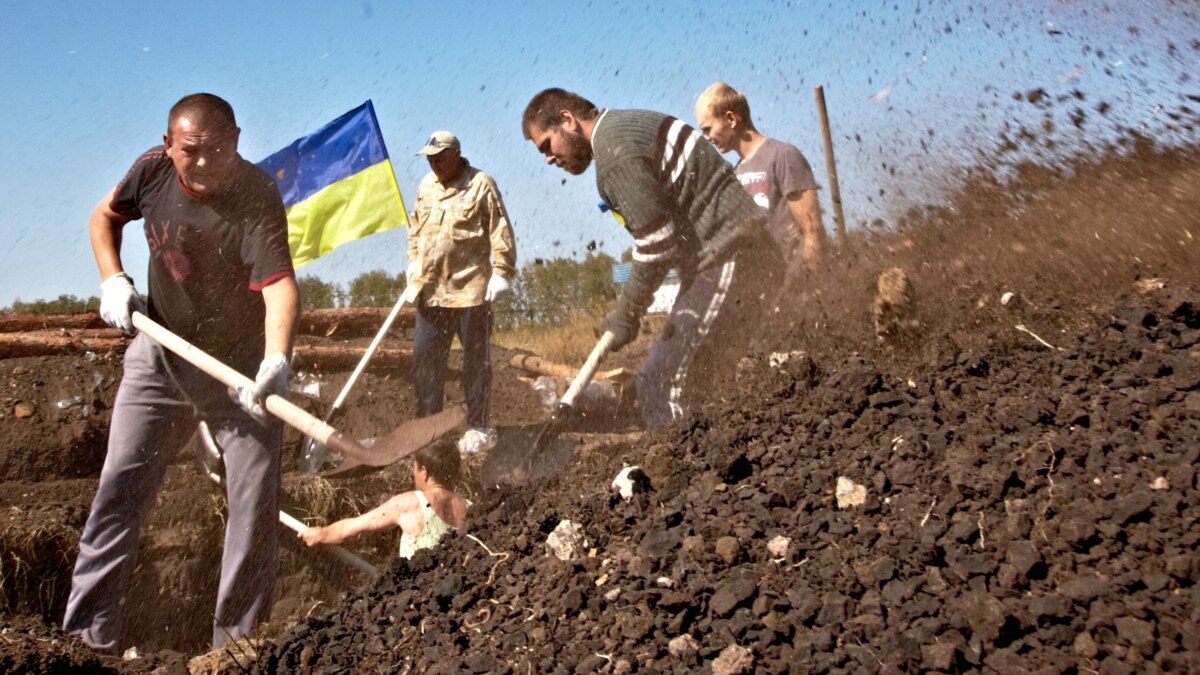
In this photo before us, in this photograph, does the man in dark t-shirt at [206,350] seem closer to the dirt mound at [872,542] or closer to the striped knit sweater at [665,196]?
the dirt mound at [872,542]

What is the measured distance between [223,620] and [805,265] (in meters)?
2.86

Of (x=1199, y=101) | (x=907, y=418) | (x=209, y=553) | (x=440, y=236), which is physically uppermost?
(x=440, y=236)

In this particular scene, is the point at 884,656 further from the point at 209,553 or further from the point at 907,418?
the point at 209,553

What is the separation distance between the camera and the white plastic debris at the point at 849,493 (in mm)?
2520

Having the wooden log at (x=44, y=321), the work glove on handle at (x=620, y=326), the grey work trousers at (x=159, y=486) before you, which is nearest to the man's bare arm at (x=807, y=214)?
the work glove on handle at (x=620, y=326)

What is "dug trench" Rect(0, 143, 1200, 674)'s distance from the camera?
6.61 ft

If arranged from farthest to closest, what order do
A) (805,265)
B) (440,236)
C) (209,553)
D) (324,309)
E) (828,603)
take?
(324,309) → (440,236) → (209,553) → (805,265) → (828,603)

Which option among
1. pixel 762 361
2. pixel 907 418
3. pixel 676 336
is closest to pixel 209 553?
pixel 676 336

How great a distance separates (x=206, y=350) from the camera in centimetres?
421

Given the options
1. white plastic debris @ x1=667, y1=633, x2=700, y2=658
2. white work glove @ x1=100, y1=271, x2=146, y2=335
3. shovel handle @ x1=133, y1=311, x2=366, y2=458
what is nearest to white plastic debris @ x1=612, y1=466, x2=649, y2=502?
white plastic debris @ x1=667, y1=633, x2=700, y2=658

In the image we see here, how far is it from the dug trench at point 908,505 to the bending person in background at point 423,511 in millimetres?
692

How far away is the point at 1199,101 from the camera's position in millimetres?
3820

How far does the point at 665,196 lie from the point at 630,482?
5.26ft

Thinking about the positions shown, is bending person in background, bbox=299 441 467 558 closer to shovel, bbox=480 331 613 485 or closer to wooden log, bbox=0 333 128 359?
shovel, bbox=480 331 613 485
